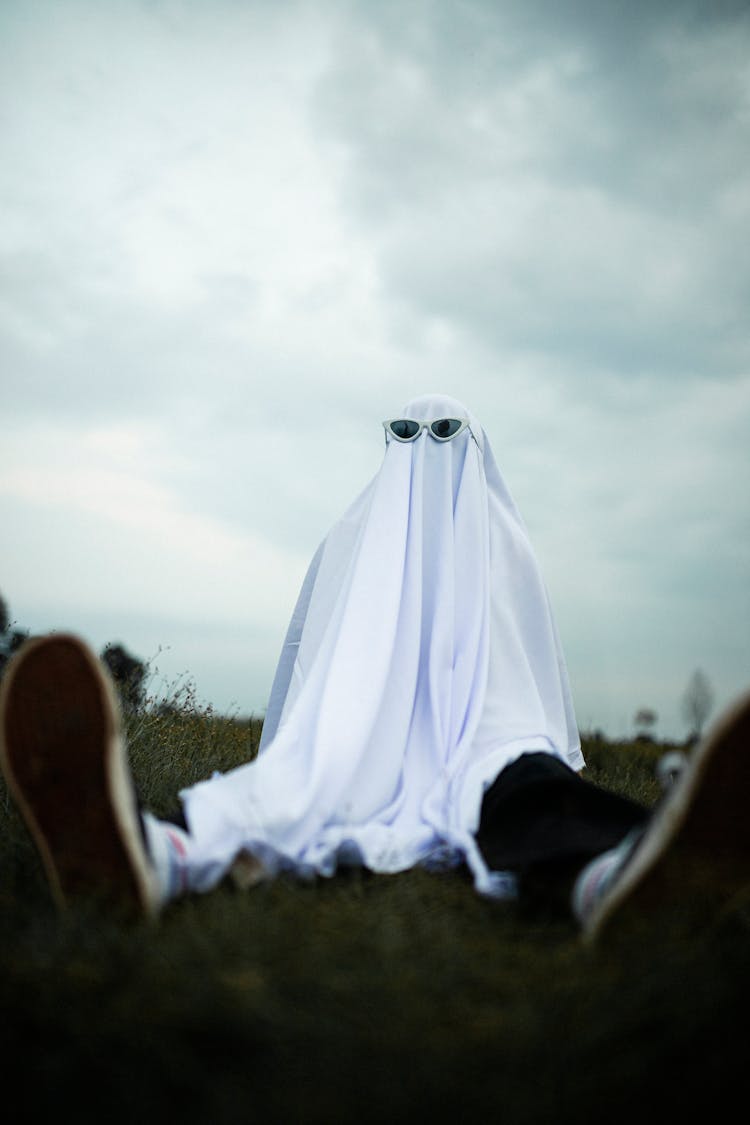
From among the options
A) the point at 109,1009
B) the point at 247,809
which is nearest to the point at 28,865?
the point at 247,809

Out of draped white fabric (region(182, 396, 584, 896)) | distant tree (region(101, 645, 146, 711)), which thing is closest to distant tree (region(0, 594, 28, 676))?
distant tree (region(101, 645, 146, 711))

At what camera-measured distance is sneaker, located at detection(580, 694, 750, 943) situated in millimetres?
1556

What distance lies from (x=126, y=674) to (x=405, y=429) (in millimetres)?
3414

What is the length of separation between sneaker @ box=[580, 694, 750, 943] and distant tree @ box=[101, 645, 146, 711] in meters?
4.40

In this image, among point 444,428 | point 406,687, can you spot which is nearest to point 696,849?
point 406,687

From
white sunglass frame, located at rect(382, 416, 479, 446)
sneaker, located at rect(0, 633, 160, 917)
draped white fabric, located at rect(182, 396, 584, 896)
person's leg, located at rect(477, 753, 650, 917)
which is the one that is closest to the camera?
sneaker, located at rect(0, 633, 160, 917)

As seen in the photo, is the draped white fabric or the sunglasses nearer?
the draped white fabric

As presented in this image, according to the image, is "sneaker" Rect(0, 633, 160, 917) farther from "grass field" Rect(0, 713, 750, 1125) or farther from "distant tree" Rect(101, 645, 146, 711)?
"distant tree" Rect(101, 645, 146, 711)

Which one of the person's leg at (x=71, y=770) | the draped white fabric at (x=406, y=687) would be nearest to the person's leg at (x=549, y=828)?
the draped white fabric at (x=406, y=687)

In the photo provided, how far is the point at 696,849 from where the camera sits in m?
1.61

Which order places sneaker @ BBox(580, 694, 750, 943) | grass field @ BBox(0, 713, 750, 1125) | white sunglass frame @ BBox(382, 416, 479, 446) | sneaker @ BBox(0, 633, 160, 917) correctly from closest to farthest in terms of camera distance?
1. grass field @ BBox(0, 713, 750, 1125)
2. sneaker @ BBox(580, 694, 750, 943)
3. sneaker @ BBox(0, 633, 160, 917)
4. white sunglass frame @ BBox(382, 416, 479, 446)

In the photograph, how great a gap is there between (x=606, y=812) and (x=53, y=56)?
717cm

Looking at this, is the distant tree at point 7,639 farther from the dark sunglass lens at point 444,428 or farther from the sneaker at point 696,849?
the sneaker at point 696,849

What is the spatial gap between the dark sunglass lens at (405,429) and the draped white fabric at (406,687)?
41 millimetres
